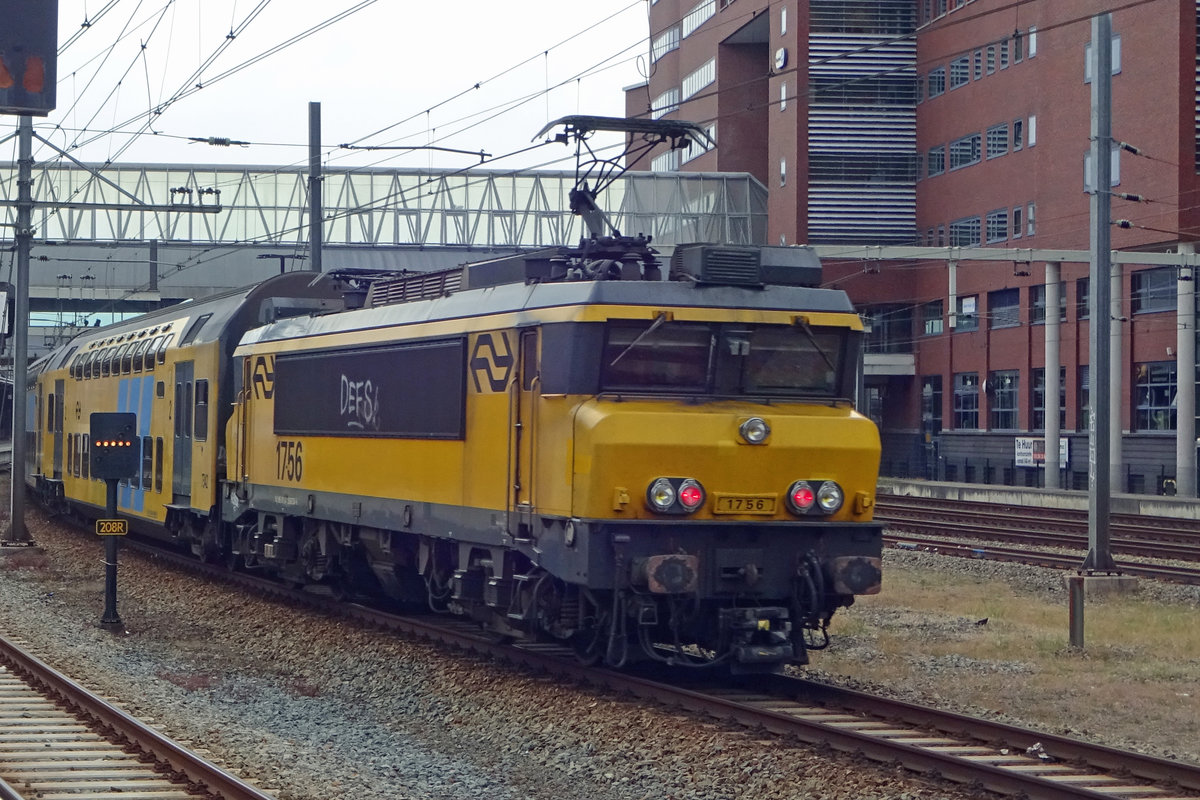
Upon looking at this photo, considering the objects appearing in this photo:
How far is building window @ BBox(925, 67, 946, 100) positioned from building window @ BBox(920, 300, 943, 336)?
8245 mm

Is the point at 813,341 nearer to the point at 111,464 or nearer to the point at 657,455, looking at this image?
the point at 657,455

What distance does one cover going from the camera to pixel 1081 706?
12.5m

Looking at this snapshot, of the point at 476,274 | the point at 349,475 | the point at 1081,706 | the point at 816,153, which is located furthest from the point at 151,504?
the point at 816,153

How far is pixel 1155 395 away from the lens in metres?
46.3

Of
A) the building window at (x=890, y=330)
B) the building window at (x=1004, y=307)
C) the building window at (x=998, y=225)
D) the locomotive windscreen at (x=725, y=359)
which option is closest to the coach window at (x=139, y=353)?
the locomotive windscreen at (x=725, y=359)

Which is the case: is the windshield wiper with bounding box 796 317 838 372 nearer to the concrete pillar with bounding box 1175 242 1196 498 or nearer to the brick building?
the brick building

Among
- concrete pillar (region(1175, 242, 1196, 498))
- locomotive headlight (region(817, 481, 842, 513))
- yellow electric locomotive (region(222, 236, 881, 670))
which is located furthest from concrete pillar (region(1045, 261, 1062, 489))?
locomotive headlight (region(817, 481, 842, 513))

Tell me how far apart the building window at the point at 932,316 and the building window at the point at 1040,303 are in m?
7.46

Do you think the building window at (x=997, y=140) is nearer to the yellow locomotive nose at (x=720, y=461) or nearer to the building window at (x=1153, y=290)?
the building window at (x=1153, y=290)

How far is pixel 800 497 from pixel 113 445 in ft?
32.1

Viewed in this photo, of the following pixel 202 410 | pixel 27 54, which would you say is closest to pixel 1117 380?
pixel 202 410

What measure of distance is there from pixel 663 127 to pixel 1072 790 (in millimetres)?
7251

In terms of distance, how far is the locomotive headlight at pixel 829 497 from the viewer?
1238 centimetres

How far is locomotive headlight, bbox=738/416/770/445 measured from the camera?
473 inches
